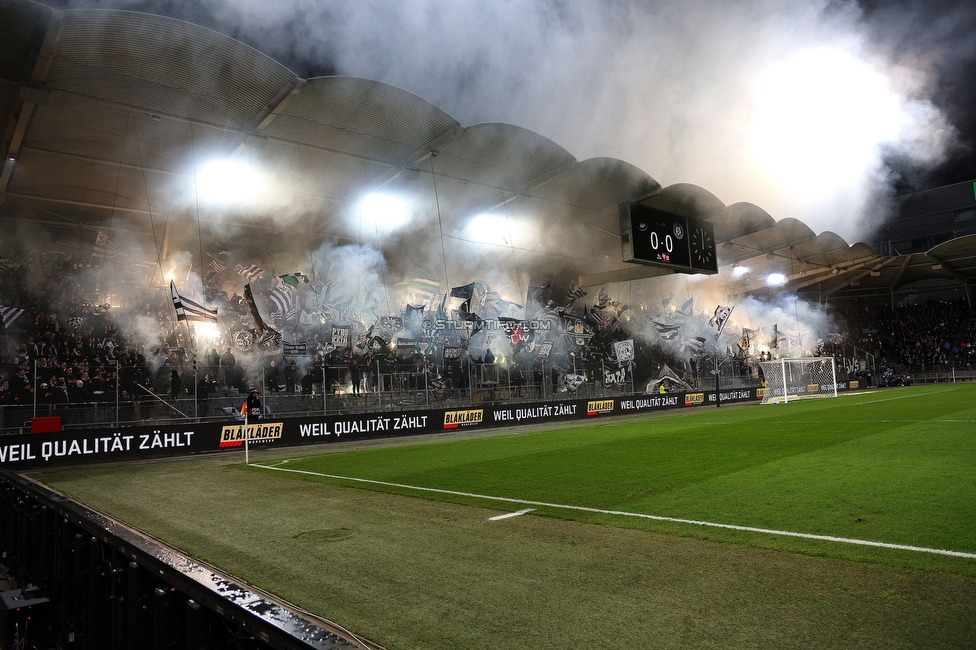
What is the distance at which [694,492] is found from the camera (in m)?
6.85

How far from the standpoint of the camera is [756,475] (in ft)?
25.2

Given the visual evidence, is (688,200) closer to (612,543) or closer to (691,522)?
(691,522)

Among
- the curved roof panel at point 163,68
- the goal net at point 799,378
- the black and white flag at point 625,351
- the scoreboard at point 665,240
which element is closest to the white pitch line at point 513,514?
the scoreboard at point 665,240

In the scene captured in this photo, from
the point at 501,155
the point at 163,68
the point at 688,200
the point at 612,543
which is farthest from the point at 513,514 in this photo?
the point at 688,200

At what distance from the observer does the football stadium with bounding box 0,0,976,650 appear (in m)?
3.53

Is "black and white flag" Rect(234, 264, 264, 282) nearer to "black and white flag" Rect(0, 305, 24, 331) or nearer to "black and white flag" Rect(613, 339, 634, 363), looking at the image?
"black and white flag" Rect(0, 305, 24, 331)

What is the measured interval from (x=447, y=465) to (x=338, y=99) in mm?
12849

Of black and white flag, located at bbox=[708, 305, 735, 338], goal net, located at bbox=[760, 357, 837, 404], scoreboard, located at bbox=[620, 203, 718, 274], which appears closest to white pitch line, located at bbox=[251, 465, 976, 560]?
scoreboard, located at bbox=[620, 203, 718, 274]

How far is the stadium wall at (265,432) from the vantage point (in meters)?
12.6

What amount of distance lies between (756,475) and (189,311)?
54.5 ft

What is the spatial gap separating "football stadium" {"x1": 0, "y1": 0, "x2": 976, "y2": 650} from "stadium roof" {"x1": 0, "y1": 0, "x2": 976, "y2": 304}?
0.13 meters

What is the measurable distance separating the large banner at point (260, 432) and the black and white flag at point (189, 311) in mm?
3913

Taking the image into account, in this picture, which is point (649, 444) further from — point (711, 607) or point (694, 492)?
point (711, 607)

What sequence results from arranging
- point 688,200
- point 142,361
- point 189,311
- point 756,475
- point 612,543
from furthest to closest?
point 688,200 < point 142,361 < point 189,311 < point 756,475 < point 612,543
